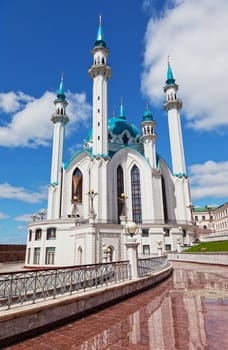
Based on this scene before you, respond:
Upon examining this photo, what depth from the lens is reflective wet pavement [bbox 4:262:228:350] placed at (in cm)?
423

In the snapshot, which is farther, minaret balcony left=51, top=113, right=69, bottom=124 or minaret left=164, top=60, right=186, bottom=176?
minaret balcony left=51, top=113, right=69, bottom=124

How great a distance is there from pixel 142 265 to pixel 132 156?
29269mm

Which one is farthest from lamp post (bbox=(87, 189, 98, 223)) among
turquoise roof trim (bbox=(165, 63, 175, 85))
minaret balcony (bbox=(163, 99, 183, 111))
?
turquoise roof trim (bbox=(165, 63, 175, 85))

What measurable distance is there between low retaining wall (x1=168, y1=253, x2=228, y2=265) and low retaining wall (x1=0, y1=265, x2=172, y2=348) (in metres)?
15.6

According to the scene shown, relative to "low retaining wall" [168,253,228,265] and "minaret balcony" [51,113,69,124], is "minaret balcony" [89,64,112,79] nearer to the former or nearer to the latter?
"minaret balcony" [51,113,69,124]

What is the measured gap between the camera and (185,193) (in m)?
41.1

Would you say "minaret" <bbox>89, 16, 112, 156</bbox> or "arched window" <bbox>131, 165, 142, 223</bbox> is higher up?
"minaret" <bbox>89, 16, 112, 156</bbox>

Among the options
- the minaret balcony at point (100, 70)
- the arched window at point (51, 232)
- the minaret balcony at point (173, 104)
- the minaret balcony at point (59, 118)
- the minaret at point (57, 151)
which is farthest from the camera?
the minaret balcony at point (173, 104)

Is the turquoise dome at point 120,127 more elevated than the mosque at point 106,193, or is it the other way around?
the turquoise dome at point 120,127

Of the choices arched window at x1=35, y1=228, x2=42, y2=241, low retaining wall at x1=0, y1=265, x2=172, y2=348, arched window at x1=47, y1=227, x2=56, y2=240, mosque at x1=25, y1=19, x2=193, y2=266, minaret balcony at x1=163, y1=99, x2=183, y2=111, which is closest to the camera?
low retaining wall at x1=0, y1=265, x2=172, y2=348

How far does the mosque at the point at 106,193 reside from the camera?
2935 centimetres

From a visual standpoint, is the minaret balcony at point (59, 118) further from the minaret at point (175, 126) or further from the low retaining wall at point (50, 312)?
the low retaining wall at point (50, 312)

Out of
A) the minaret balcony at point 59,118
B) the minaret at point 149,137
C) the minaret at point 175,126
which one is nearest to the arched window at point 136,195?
the minaret at point 149,137

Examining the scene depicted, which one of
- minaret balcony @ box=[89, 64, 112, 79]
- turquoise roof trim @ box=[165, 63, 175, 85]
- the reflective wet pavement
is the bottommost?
the reflective wet pavement
